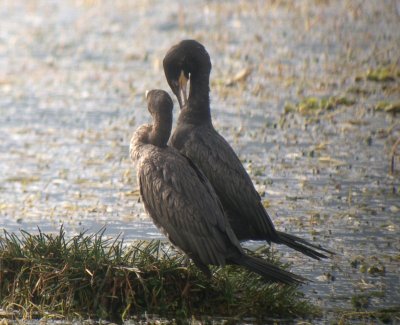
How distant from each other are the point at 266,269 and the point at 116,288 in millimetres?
1027

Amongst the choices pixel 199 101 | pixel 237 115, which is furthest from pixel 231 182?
pixel 237 115

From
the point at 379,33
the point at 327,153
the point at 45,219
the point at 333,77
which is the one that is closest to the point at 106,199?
the point at 45,219

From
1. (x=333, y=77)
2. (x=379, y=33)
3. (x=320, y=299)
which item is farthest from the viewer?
(x=379, y=33)

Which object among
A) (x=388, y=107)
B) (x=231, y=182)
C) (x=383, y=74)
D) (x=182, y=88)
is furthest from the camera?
(x=383, y=74)

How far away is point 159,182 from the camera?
7.77 metres

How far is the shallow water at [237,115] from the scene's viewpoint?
977cm

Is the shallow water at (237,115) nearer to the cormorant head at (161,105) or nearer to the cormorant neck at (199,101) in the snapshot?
the cormorant neck at (199,101)

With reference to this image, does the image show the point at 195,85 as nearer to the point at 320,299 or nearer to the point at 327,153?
the point at 320,299

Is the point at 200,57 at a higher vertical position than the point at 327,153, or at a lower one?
higher

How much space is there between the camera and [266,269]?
756 cm

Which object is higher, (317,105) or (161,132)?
(161,132)

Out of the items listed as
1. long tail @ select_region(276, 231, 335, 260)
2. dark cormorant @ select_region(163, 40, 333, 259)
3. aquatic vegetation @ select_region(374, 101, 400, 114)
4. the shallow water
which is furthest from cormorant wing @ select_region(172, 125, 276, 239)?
aquatic vegetation @ select_region(374, 101, 400, 114)

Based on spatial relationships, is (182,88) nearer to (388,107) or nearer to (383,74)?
(388,107)

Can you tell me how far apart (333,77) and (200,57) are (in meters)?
6.32
